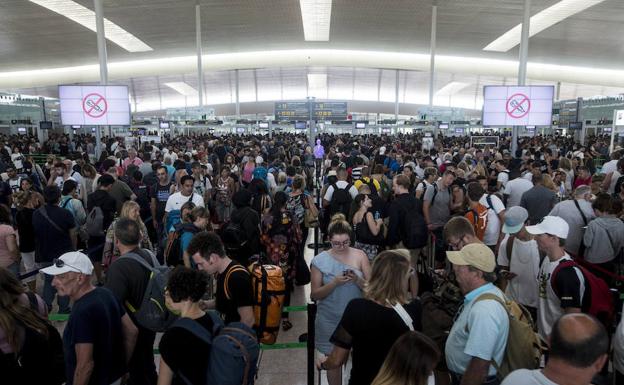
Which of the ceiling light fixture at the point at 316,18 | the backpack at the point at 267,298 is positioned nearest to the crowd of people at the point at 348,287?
the backpack at the point at 267,298

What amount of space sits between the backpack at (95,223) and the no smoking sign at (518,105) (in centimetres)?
988

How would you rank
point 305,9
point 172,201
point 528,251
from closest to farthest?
1. point 528,251
2. point 172,201
3. point 305,9

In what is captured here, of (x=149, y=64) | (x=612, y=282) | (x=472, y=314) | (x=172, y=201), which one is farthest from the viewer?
(x=149, y=64)

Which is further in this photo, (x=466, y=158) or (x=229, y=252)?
(x=466, y=158)

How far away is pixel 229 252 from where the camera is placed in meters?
4.71

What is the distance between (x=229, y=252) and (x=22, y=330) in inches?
87.8

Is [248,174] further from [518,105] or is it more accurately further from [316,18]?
[316,18]

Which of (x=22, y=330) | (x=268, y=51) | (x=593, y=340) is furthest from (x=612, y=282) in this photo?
(x=268, y=51)

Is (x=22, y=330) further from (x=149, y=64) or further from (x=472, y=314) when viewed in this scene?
(x=149, y=64)

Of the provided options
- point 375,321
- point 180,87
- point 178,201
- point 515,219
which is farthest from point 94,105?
point 180,87

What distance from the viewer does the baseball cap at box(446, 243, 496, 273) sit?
2.53 metres

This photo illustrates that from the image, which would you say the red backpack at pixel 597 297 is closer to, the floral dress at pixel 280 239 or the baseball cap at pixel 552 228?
the baseball cap at pixel 552 228

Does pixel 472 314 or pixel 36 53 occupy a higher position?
pixel 36 53

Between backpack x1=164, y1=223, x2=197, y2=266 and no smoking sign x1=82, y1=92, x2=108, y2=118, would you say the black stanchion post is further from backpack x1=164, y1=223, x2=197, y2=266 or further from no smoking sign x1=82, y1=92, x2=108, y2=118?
no smoking sign x1=82, y1=92, x2=108, y2=118
